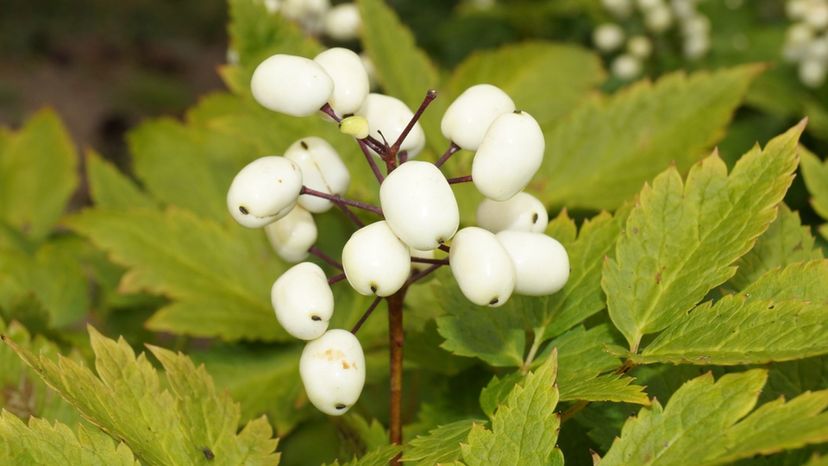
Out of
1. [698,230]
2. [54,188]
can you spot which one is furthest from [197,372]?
[54,188]

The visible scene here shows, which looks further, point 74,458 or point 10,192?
point 10,192

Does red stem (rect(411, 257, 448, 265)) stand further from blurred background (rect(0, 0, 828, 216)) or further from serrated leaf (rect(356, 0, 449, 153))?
blurred background (rect(0, 0, 828, 216))

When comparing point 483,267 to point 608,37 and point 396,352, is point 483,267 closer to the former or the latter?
point 396,352

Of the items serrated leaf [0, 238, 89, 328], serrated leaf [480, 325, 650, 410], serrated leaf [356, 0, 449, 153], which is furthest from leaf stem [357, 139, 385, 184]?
serrated leaf [0, 238, 89, 328]

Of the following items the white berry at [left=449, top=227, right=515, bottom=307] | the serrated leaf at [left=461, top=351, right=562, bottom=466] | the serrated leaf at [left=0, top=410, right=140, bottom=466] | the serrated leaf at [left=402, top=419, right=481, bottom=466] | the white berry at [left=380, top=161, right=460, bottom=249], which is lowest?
the serrated leaf at [left=402, top=419, right=481, bottom=466]

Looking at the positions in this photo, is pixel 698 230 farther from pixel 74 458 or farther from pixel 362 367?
pixel 74 458

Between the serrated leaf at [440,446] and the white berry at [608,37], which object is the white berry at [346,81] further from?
the white berry at [608,37]
